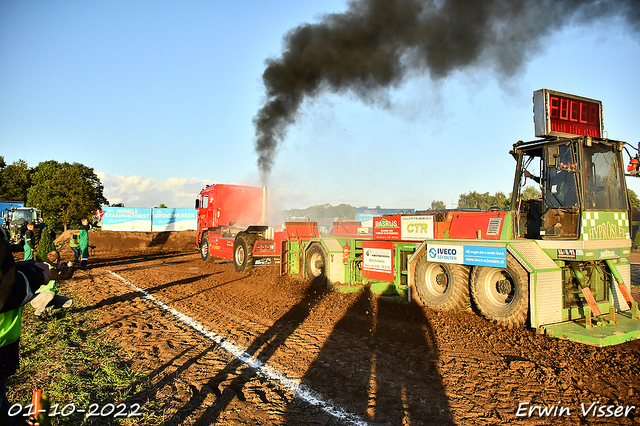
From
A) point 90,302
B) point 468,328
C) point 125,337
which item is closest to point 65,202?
point 90,302

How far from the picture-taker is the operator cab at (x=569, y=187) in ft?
19.1

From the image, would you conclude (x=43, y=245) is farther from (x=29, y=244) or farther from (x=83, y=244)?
(x=83, y=244)

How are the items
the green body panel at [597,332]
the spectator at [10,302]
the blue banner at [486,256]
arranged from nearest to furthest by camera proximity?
the spectator at [10,302] < the green body panel at [597,332] < the blue banner at [486,256]

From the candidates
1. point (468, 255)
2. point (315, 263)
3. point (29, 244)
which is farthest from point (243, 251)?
point (468, 255)

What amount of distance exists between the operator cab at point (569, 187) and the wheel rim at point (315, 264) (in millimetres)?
4884

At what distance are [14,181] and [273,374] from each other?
56613 millimetres

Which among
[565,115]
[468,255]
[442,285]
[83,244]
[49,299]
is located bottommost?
[49,299]

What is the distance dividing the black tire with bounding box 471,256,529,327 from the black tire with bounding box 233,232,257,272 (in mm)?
7301

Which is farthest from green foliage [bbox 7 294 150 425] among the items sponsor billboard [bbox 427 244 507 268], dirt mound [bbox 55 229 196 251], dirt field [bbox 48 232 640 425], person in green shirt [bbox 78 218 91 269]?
dirt mound [bbox 55 229 196 251]

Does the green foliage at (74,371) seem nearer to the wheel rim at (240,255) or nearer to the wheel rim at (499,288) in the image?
the wheel rim at (499,288)

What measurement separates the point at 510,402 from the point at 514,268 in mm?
2557

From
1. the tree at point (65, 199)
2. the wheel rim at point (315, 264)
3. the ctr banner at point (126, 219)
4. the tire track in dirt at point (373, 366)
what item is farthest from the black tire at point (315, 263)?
the tree at point (65, 199)

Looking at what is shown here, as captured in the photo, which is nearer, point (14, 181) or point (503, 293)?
point (503, 293)

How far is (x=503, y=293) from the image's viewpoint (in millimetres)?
6020
